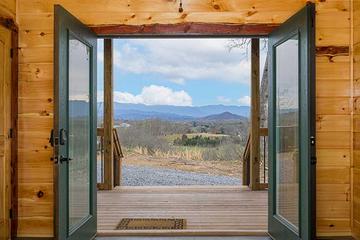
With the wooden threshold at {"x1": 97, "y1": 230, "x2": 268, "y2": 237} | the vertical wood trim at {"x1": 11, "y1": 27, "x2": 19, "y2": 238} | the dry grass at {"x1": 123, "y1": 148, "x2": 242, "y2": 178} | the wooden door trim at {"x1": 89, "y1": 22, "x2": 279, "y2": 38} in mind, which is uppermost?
the wooden door trim at {"x1": 89, "y1": 22, "x2": 279, "y2": 38}

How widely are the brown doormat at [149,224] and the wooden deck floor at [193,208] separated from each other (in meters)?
0.09

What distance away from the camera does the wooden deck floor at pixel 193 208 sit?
4285 millimetres

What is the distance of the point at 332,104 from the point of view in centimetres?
384

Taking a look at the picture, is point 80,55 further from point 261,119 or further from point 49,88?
point 261,119

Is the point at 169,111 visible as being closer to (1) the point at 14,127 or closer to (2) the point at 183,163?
(2) the point at 183,163

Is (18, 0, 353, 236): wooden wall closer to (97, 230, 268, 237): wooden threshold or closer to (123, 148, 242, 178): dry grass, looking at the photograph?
(97, 230, 268, 237): wooden threshold

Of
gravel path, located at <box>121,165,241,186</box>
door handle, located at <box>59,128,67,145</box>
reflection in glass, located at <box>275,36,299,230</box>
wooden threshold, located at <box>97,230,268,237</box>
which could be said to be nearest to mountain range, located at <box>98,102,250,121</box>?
gravel path, located at <box>121,165,241,186</box>

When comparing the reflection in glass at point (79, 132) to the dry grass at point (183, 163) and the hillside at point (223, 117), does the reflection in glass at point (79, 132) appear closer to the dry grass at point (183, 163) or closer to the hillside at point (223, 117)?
the dry grass at point (183, 163)

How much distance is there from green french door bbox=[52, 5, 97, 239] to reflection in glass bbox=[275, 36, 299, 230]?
1760 mm

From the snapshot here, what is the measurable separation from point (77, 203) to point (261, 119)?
3961mm

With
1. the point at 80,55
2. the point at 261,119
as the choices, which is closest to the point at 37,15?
the point at 80,55

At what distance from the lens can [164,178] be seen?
27.2ft

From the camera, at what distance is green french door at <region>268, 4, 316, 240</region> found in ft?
10.2

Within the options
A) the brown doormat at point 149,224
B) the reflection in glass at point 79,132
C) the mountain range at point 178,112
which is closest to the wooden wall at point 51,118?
the reflection in glass at point 79,132
